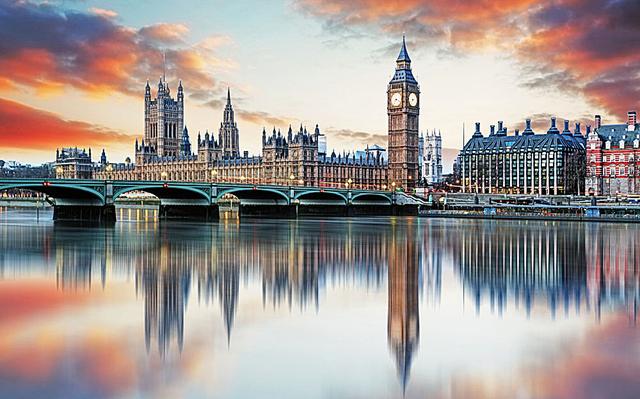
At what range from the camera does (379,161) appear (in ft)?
406

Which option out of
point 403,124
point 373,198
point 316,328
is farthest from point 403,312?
point 403,124

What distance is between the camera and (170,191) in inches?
2485

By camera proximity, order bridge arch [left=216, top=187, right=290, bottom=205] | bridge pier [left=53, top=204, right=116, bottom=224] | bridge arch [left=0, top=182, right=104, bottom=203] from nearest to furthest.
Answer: bridge arch [left=0, top=182, right=104, bottom=203], bridge pier [left=53, top=204, right=116, bottom=224], bridge arch [left=216, top=187, right=290, bottom=205]

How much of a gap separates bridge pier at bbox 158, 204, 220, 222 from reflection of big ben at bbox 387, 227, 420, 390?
39312mm

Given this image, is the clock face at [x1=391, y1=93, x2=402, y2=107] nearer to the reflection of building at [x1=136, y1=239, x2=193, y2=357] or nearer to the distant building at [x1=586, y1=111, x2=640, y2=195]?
the distant building at [x1=586, y1=111, x2=640, y2=195]

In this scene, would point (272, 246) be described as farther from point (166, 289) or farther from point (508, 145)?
point (508, 145)

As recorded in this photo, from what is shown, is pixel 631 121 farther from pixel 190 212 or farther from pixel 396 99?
pixel 190 212

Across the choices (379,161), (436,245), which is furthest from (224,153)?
(436,245)

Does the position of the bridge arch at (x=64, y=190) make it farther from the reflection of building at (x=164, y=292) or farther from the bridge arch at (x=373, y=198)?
the bridge arch at (x=373, y=198)

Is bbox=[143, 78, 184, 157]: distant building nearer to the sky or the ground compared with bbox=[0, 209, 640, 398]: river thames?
nearer to the sky

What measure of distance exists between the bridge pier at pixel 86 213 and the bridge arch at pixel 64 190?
2.40 feet

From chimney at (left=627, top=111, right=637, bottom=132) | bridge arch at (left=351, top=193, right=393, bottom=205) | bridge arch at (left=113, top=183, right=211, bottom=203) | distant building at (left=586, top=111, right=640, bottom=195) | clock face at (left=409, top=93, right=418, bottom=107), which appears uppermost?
clock face at (left=409, top=93, right=418, bottom=107)

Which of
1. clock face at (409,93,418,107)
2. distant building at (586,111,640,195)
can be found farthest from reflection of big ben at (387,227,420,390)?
clock face at (409,93,418,107)

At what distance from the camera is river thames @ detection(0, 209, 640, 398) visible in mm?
8641
